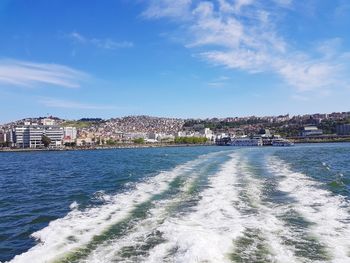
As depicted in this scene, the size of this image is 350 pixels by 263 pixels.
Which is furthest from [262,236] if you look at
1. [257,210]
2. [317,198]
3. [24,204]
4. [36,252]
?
[24,204]

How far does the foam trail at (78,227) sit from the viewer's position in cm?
1070

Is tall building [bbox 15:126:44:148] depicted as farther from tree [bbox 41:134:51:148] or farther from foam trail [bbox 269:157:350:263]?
foam trail [bbox 269:157:350:263]

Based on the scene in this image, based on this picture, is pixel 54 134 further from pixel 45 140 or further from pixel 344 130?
pixel 344 130

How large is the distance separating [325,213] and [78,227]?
845 cm

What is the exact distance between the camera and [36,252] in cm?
1084

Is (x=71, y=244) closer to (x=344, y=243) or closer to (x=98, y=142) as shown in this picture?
(x=344, y=243)

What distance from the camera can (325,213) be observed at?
48.0 feet

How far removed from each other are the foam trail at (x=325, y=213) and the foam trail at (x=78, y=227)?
6401 mm

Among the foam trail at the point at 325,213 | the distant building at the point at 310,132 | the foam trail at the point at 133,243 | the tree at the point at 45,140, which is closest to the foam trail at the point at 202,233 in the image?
the foam trail at the point at 133,243

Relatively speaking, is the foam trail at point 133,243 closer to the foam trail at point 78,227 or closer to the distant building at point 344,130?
the foam trail at point 78,227

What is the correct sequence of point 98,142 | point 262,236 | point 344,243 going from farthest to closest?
point 98,142
point 262,236
point 344,243

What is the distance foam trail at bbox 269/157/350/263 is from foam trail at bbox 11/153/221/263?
640 centimetres

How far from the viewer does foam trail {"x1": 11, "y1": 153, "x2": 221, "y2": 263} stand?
1070 centimetres

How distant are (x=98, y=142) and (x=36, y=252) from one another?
167 meters
